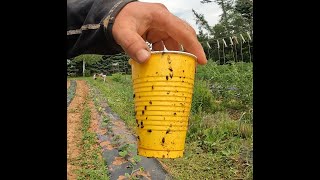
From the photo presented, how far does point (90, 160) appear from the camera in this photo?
389cm

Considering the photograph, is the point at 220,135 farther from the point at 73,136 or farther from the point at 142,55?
the point at 142,55

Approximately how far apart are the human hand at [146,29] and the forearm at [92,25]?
0.04m

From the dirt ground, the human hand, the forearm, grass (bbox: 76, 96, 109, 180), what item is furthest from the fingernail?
the dirt ground

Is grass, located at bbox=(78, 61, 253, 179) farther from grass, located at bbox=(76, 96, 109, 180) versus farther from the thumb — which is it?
the thumb

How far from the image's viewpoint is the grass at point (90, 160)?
337cm

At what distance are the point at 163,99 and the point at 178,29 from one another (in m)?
0.29

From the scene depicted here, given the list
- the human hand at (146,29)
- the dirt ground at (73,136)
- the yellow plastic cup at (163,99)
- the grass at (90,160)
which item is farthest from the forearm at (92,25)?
the dirt ground at (73,136)

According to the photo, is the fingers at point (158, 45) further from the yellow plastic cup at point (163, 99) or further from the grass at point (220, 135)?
the grass at point (220, 135)

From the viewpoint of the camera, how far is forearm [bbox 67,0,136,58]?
1.22m

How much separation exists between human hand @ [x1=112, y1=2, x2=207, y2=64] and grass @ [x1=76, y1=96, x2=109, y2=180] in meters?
2.01

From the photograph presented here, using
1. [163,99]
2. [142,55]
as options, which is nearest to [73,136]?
[163,99]

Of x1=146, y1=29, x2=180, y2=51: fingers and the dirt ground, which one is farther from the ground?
x1=146, y1=29, x2=180, y2=51: fingers

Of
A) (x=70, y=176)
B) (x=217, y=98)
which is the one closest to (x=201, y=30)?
(x=217, y=98)

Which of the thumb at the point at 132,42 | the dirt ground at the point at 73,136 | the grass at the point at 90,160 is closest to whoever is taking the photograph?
the thumb at the point at 132,42
